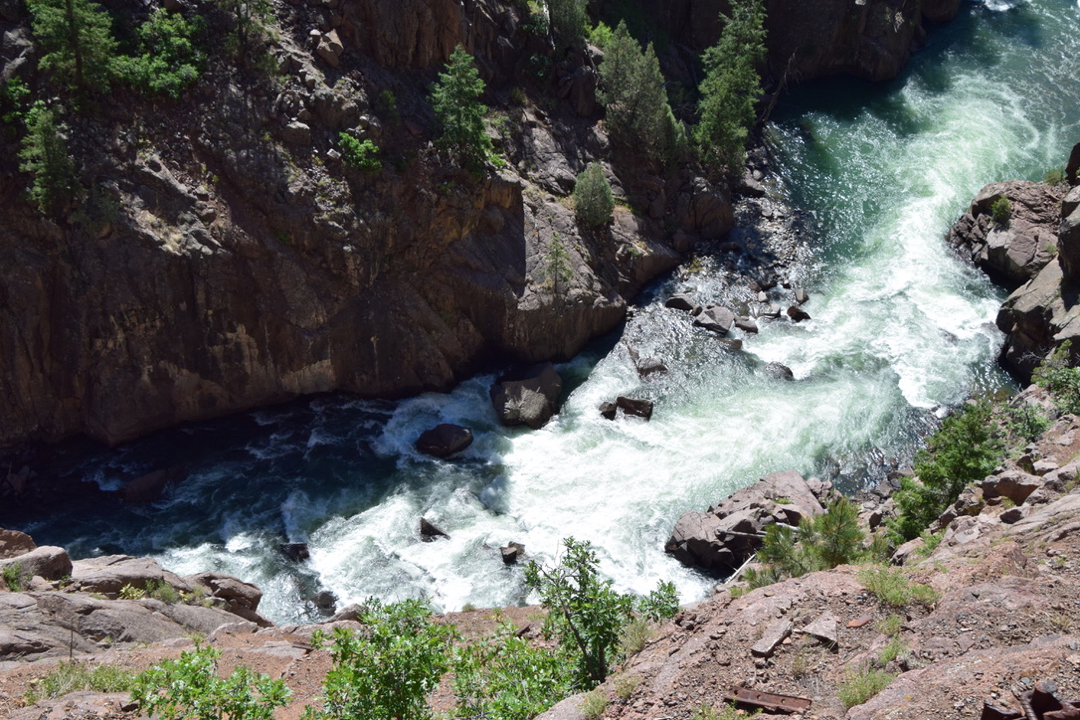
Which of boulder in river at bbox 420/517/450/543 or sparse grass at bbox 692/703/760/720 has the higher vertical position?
sparse grass at bbox 692/703/760/720

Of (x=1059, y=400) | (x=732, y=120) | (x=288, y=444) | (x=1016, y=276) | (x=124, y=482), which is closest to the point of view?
(x=1059, y=400)

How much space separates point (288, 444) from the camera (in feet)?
101

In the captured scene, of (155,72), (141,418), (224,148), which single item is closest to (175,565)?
(141,418)

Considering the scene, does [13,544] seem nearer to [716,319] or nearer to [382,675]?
[382,675]

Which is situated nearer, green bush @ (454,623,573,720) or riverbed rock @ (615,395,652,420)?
green bush @ (454,623,573,720)

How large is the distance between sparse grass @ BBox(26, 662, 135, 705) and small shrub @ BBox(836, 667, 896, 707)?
40.4 feet

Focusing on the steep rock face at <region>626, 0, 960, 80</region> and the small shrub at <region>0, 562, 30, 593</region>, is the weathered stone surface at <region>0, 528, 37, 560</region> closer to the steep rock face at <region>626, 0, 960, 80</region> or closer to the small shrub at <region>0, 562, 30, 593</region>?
the small shrub at <region>0, 562, 30, 593</region>

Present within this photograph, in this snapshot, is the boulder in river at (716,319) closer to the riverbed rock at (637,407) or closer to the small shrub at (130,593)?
the riverbed rock at (637,407)

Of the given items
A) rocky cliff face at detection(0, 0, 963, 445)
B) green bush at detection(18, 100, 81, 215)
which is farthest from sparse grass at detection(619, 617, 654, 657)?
green bush at detection(18, 100, 81, 215)

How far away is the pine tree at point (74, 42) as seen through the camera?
28812 mm

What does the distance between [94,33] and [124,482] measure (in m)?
15.6

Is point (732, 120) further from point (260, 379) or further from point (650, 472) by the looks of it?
point (260, 379)

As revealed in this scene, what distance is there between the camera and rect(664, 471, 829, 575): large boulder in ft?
84.3

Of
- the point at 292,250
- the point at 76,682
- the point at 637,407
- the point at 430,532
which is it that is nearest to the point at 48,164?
the point at 292,250
